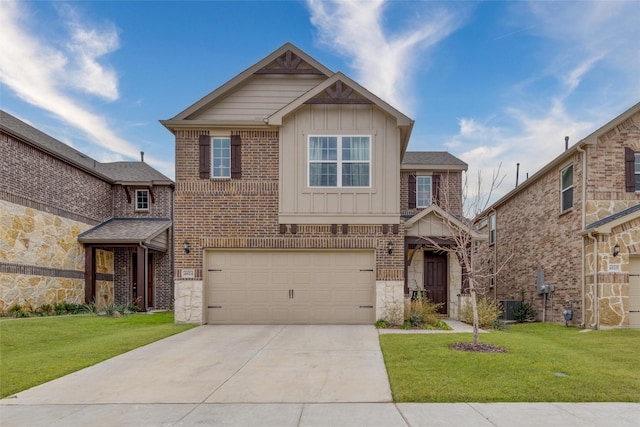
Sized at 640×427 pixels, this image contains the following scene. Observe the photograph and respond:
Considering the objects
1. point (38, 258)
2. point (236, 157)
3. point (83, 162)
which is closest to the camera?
point (236, 157)

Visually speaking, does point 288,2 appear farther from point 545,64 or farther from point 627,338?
point 627,338

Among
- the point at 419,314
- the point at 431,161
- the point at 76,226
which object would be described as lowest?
the point at 419,314

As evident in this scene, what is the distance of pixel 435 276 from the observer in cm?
1513

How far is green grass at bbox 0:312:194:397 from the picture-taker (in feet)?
23.0

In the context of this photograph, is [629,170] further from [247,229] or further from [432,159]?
[247,229]

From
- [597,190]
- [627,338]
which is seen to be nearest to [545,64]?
[597,190]

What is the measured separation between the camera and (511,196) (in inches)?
747

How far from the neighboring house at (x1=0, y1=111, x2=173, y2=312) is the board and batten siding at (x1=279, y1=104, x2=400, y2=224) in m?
8.16

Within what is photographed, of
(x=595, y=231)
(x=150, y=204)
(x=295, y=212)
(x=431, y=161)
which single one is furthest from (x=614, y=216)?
(x=150, y=204)

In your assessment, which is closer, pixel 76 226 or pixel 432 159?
pixel 76 226

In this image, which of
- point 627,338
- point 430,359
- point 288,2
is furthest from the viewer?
point 288,2

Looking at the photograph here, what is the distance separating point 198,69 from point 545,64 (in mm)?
15085

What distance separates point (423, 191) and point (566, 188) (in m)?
5.75

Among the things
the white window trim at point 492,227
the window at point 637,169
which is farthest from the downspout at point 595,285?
the white window trim at point 492,227
